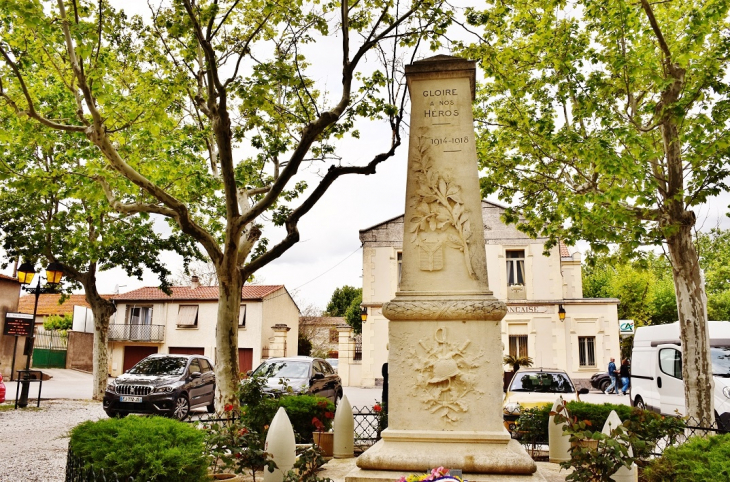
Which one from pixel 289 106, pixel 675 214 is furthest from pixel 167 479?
pixel 289 106

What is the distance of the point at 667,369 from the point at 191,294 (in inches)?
1242

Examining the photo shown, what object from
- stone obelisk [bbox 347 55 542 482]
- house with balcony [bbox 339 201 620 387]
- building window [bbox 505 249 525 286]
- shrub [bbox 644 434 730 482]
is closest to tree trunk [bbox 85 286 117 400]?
house with balcony [bbox 339 201 620 387]

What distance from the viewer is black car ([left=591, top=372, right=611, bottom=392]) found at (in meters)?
26.4

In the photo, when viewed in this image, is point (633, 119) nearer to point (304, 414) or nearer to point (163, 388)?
point (304, 414)

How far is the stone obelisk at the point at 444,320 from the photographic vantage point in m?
4.81

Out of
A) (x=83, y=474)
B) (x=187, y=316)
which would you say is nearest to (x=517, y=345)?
(x=187, y=316)

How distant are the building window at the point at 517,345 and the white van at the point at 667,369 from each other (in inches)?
475

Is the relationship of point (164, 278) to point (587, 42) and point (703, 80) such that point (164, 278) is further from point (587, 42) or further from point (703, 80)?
point (703, 80)

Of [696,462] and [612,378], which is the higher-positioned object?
[696,462]

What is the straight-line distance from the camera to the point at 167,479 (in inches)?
188

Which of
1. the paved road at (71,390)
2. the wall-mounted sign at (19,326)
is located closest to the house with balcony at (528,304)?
the paved road at (71,390)

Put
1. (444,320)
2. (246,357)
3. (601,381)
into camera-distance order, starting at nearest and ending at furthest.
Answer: (444,320) → (601,381) → (246,357)

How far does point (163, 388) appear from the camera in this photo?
50.7 feet

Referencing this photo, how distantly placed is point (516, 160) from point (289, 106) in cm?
547
